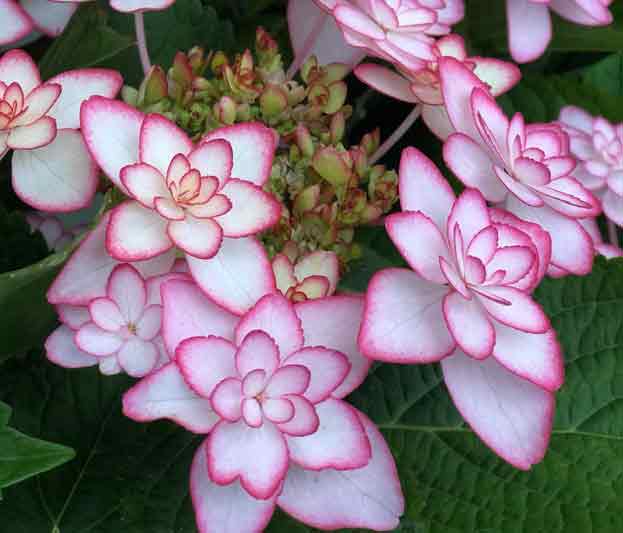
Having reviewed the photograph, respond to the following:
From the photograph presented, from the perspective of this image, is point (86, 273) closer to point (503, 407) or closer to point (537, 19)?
point (503, 407)

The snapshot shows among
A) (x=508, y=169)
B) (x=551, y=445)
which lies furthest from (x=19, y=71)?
(x=551, y=445)

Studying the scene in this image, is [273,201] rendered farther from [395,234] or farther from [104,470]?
[104,470]

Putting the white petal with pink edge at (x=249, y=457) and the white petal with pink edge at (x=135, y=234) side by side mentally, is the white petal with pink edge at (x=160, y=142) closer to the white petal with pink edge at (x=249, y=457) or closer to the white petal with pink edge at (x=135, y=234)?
the white petal with pink edge at (x=135, y=234)

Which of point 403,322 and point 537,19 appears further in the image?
point 537,19

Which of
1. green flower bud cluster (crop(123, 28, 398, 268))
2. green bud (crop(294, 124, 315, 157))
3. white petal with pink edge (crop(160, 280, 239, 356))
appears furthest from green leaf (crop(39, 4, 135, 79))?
white petal with pink edge (crop(160, 280, 239, 356))

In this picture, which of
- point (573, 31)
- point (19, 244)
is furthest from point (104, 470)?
point (573, 31)

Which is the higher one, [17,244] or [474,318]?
[474,318]

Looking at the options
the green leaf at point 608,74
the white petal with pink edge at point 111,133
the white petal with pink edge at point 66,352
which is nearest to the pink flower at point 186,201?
the white petal with pink edge at point 111,133
